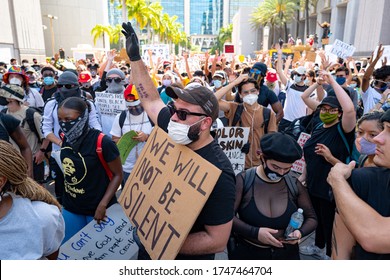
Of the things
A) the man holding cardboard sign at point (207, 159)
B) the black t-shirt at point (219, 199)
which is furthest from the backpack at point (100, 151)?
the black t-shirt at point (219, 199)

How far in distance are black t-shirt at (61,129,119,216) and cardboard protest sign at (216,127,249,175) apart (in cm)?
145

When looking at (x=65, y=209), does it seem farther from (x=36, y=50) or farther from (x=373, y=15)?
(x=36, y=50)

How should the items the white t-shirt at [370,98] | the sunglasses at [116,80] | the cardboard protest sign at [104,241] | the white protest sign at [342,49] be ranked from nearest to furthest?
1. the cardboard protest sign at [104,241]
2. the white t-shirt at [370,98]
3. the sunglasses at [116,80]
4. the white protest sign at [342,49]

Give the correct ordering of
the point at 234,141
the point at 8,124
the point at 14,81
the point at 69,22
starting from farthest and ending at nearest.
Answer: the point at 69,22 < the point at 14,81 < the point at 234,141 < the point at 8,124

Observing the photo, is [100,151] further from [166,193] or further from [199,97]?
[199,97]

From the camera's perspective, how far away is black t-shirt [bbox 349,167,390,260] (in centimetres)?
144

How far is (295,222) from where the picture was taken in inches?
87.0

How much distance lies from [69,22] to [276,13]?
34.3m

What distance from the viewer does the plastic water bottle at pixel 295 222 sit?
221 cm

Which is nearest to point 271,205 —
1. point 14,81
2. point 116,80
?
point 116,80

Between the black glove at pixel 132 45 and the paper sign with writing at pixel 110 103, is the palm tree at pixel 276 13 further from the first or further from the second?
the black glove at pixel 132 45

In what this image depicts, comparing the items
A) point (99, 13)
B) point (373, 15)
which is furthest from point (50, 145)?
point (99, 13)

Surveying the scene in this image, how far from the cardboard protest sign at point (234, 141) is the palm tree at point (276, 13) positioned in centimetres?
5316

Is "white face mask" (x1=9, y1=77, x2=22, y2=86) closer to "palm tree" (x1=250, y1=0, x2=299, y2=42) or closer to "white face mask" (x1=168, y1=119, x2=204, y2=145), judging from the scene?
"white face mask" (x1=168, y1=119, x2=204, y2=145)
